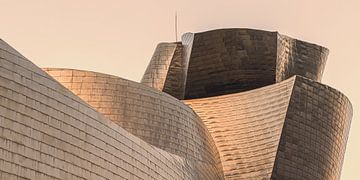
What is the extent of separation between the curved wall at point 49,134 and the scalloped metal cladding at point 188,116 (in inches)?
0.9

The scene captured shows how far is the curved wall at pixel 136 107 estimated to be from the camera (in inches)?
1147

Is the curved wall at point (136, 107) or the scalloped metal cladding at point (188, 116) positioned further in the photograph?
the curved wall at point (136, 107)

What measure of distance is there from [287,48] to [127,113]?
1076 cm

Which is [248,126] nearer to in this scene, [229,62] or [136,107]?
[229,62]

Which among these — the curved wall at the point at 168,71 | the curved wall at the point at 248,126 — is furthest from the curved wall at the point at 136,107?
the curved wall at the point at 168,71

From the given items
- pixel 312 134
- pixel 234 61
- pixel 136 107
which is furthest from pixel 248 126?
pixel 136 107

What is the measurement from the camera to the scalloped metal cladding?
18375 mm

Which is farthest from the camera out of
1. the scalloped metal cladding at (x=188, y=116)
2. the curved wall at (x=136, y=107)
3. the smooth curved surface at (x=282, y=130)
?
the smooth curved surface at (x=282, y=130)

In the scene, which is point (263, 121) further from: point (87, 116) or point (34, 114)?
point (34, 114)

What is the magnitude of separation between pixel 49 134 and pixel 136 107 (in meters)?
10.8

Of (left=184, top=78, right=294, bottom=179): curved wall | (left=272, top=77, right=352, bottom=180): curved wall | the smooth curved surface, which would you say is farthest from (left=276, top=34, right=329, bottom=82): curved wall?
(left=272, top=77, right=352, bottom=180): curved wall

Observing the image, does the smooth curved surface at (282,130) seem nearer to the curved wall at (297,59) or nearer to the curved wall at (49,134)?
the curved wall at (297,59)

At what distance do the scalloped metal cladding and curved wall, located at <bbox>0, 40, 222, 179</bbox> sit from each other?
0.02 m

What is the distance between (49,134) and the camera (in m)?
18.6
